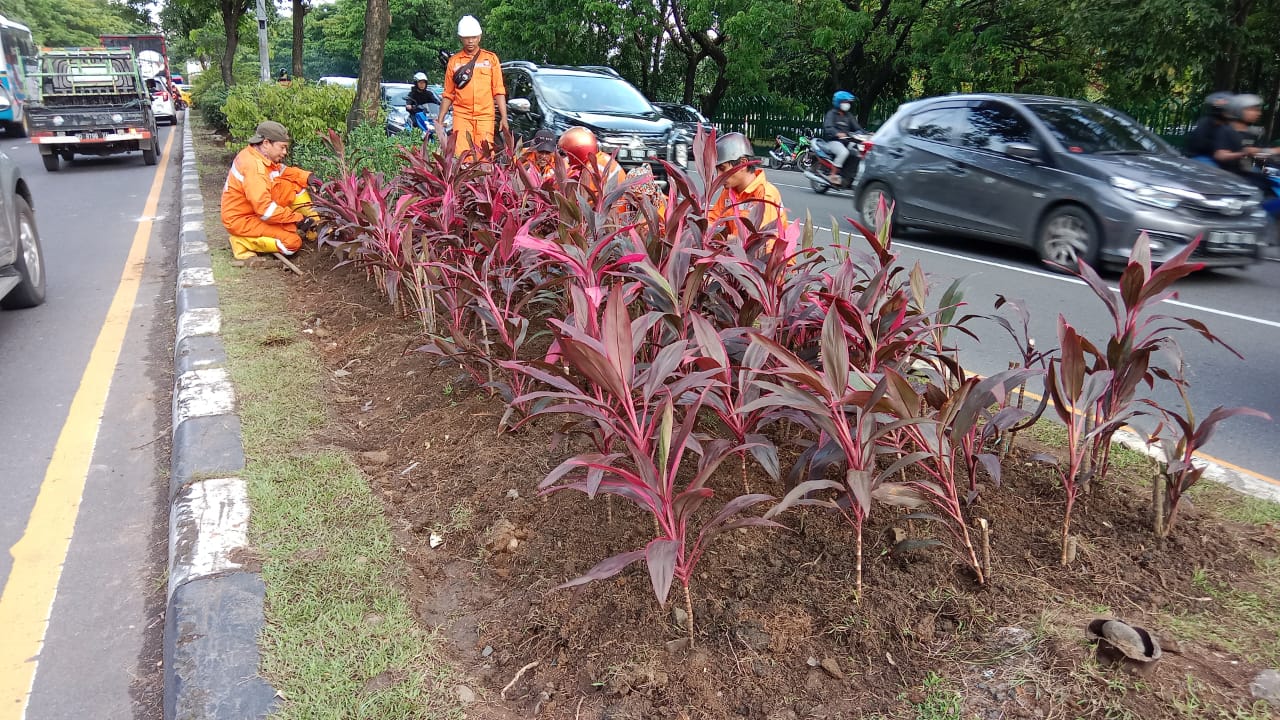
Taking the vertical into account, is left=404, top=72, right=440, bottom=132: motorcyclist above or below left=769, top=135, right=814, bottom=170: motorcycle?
above

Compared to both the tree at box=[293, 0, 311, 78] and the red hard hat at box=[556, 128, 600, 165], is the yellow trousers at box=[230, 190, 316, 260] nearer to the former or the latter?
the red hard hat at box=[556, 128, 600, 165]

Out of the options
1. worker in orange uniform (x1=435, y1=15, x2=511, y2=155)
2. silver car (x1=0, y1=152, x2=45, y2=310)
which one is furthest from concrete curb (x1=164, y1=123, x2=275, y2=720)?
worker in orange uniform (x1=435, y1=15, x2=511, y2=155)

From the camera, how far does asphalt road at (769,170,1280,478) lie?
4.16 metres

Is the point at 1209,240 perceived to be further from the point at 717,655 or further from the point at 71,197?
the point at 71,197

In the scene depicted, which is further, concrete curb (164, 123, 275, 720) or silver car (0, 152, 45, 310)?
silver car (0, 152, 45, 310)

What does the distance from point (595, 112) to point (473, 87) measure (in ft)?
9.77

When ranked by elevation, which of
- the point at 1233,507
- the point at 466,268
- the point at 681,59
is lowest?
the point at 1233,507

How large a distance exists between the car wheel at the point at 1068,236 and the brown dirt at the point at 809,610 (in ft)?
17.8

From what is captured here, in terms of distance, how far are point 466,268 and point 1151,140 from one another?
7.32 meters

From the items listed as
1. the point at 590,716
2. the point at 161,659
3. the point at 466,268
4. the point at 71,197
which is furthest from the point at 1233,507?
the point at 71,197

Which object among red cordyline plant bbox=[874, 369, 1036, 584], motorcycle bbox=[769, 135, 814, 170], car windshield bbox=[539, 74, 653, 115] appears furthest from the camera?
motorcycle bbox=[769, 135, 814, 170]

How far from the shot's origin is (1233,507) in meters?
2.83

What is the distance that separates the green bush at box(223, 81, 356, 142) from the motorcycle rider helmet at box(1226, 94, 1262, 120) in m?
9.91

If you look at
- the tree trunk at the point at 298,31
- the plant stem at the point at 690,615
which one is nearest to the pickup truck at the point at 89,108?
the tree trunk at the point at 298,31
